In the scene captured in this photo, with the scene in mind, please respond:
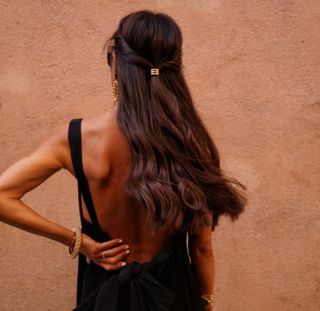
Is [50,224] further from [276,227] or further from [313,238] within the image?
[313,238]

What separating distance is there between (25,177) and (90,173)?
0.21 m

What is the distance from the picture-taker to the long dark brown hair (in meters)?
1.44

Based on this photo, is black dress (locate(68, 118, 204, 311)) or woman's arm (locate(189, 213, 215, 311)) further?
woman's arm (locate(189, 213, 215, 311))

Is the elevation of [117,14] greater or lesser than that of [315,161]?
greater

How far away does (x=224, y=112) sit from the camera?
263 cm

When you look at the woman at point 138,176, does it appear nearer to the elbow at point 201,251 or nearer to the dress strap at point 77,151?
the dress strap at point 77,151

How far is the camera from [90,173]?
4.90ft

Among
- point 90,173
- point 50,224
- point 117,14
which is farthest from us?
point 117,14

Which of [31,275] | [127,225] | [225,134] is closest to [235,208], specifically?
[127,225]

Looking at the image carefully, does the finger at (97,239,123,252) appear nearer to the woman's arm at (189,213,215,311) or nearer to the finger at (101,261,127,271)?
the finger at (101,261,127,271)

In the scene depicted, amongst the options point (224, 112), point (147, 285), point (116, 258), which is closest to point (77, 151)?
point (116, 258)

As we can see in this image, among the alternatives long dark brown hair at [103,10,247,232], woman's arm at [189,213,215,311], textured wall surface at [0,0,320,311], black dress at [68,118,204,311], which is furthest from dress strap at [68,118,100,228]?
textured wall surface at [0,0,320,311]

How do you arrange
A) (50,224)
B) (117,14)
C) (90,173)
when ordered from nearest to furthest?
1. (90,173)
2. (50,224)
3. (117,14)

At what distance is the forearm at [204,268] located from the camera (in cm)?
184
